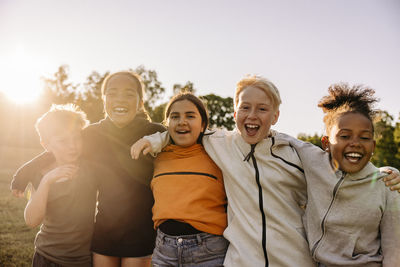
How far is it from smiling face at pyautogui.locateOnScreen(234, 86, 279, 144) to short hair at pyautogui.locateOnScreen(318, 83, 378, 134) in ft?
1.52

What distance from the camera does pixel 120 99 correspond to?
2916 millimetres

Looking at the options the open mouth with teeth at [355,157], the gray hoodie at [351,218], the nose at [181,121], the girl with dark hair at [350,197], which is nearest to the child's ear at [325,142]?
the girl with dark hair at [350,197]

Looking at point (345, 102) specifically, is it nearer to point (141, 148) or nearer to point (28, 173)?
point (141, 148)

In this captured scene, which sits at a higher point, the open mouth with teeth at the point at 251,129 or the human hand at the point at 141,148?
the open mouth with teeth at the point at 251,129

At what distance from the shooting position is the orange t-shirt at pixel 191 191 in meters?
2.43

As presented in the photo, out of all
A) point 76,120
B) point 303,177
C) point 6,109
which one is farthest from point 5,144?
point 303,177

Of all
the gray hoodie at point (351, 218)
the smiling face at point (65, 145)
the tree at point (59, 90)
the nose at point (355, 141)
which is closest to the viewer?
the gray hoodie at point (351, 218)

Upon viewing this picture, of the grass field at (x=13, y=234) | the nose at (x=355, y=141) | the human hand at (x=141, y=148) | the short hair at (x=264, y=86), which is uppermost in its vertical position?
the short hair at (x=264, y=86)

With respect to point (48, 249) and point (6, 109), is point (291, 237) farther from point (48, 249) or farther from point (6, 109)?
point (6, 109)

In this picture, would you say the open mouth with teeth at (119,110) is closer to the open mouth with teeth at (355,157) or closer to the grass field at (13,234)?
the open mouth with teeth at (355,157)

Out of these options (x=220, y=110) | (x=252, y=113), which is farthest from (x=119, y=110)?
(x=220, y=110)

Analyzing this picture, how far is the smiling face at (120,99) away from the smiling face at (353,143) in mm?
→ 1941

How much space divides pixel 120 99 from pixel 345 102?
2084 mm

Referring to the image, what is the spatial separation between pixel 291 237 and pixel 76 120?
2358 mm
